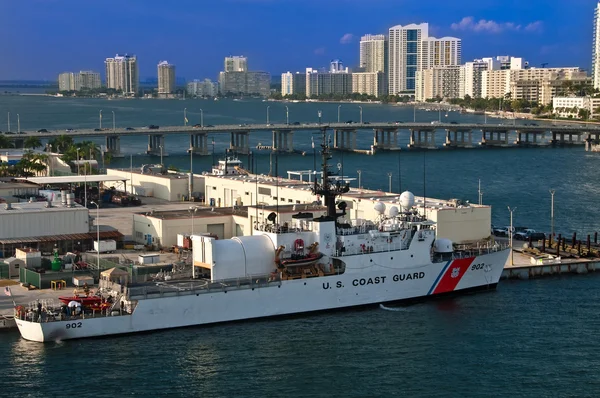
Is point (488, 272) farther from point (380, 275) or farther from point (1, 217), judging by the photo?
point (1, 217)

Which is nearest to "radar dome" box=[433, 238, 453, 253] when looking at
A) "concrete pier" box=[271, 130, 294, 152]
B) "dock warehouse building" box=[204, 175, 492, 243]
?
"dock warehouse building" box=[204, 175, 492, 243]

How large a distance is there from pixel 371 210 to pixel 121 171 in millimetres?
19683

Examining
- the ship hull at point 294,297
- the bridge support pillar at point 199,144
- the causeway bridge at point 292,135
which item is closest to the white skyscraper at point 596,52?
the causeway bridge at point 292,135

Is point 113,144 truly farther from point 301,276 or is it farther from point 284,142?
point 301,276

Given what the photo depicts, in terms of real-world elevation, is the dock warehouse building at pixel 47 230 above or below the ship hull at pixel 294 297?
above

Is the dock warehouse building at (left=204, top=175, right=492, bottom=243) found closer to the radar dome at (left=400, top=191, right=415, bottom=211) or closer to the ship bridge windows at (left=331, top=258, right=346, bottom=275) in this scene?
the radar dome at (left=400, top=191, right=415, bottom=211)

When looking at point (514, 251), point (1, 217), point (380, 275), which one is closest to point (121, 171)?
point (1, 217)

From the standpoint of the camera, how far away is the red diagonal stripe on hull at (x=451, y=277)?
2934cm

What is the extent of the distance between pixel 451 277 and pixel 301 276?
193 inches

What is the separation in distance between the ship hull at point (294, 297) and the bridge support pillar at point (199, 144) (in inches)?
2424

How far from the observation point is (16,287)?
95.0 feet

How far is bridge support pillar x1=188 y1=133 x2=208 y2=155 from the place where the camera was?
90.5 metres

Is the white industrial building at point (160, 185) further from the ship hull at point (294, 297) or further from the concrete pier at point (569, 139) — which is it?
the concrete pier at point (569, 139)

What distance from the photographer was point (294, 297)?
1055 inches
